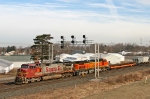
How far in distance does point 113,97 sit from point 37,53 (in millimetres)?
64527

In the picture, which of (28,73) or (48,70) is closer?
(28,73)

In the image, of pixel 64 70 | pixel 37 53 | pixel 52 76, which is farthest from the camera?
pixel 37 53

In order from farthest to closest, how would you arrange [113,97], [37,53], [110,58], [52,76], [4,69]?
[110,58] < [37,53] < [4,69] < [52,76] < [113,97]

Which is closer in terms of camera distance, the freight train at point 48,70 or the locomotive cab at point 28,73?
the locomotive cab at point 28,73

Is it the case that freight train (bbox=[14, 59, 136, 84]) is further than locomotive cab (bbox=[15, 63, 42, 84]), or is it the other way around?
freight train (bbox=[14, 59, 136, 84])

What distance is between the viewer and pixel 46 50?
87.9 meters

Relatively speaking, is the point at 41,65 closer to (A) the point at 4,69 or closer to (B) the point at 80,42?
(B) the point at 80,42

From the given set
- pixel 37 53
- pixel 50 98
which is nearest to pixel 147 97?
pixel 50 98

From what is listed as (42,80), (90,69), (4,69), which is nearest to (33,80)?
(42,80)

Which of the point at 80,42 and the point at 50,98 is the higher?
the point at 80,42

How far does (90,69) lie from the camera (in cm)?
5619

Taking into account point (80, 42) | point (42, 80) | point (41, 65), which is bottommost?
point (42, 80)

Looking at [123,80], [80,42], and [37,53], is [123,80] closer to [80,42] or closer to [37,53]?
[80,42]

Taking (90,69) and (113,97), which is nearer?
(113,97)
